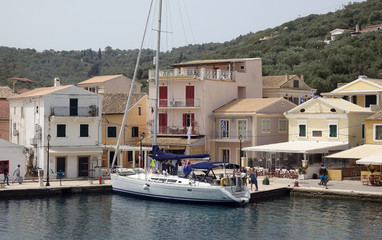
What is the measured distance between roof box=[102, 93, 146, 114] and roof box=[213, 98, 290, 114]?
337 inches

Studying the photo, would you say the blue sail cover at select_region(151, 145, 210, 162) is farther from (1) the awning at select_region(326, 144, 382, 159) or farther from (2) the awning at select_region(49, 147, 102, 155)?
(1) the awning at select_region(326, 144, 382, 159)

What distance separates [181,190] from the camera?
38.9 metres

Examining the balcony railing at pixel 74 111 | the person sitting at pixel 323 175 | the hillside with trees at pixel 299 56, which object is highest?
the hillside with trees at pixel 299 56

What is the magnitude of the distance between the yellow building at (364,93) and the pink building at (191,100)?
35.4 feet

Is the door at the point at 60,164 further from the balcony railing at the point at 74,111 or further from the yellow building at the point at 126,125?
the yellow building at the point at 126,125

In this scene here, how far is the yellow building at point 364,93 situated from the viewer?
52416mm

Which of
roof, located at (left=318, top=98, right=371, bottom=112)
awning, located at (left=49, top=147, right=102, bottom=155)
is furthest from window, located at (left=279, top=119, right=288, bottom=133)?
awning, located at (left=49, top=147, right=102, bottom=155)

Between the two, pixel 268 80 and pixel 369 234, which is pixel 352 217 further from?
pixel 268 80

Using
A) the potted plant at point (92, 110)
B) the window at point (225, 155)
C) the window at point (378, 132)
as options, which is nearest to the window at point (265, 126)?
the window at point (225, 155)

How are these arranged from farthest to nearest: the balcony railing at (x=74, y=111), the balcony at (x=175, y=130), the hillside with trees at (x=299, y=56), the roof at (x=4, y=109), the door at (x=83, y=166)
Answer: the hillside with trees at (x=299, y=56) → the roof at (x=4, y=109) → the balcony at (x=175, y=130) → the door at (x=83, y=166) → the balcony railing at (x=74, y=111)

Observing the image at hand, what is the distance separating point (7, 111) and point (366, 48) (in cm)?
5282

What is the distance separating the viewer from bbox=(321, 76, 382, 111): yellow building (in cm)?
5242

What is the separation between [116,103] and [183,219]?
26646 mm

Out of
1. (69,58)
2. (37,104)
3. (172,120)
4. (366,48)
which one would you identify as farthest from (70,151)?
(69,58)
